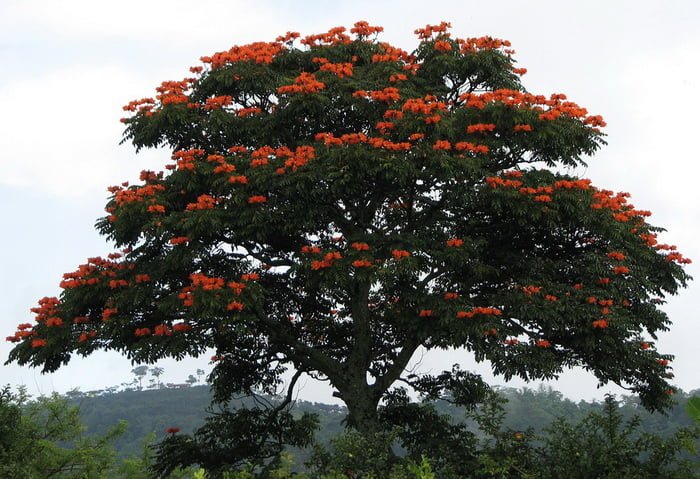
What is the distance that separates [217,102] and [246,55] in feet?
5.76

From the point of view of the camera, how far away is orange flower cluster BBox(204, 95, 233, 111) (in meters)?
19.3

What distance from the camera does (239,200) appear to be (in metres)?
17.1

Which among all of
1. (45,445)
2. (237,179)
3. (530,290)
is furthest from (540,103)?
(45,445)

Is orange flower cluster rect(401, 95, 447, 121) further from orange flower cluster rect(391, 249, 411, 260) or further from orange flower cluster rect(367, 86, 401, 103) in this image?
orange flower cluster rect(391, 249, 411, 260)

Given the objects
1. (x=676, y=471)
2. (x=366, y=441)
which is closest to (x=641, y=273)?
(x=676, y=471)

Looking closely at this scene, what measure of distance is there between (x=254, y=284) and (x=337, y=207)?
130 inches

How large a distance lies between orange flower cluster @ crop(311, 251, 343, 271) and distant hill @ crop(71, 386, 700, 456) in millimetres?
51004

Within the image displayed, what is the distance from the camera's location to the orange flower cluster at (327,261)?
53.9ft

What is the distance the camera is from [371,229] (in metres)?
20.5

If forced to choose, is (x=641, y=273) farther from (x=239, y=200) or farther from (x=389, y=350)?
(x=239, y=200)

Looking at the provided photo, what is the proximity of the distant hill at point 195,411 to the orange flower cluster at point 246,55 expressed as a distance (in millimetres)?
50242

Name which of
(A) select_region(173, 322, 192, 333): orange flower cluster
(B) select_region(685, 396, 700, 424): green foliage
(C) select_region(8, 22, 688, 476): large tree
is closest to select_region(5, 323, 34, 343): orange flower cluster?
(C) select_region(8, 22, 688, 476): large tree

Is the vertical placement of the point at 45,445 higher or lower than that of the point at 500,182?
lower

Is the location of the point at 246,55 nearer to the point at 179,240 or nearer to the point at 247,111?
the point at 247,111
